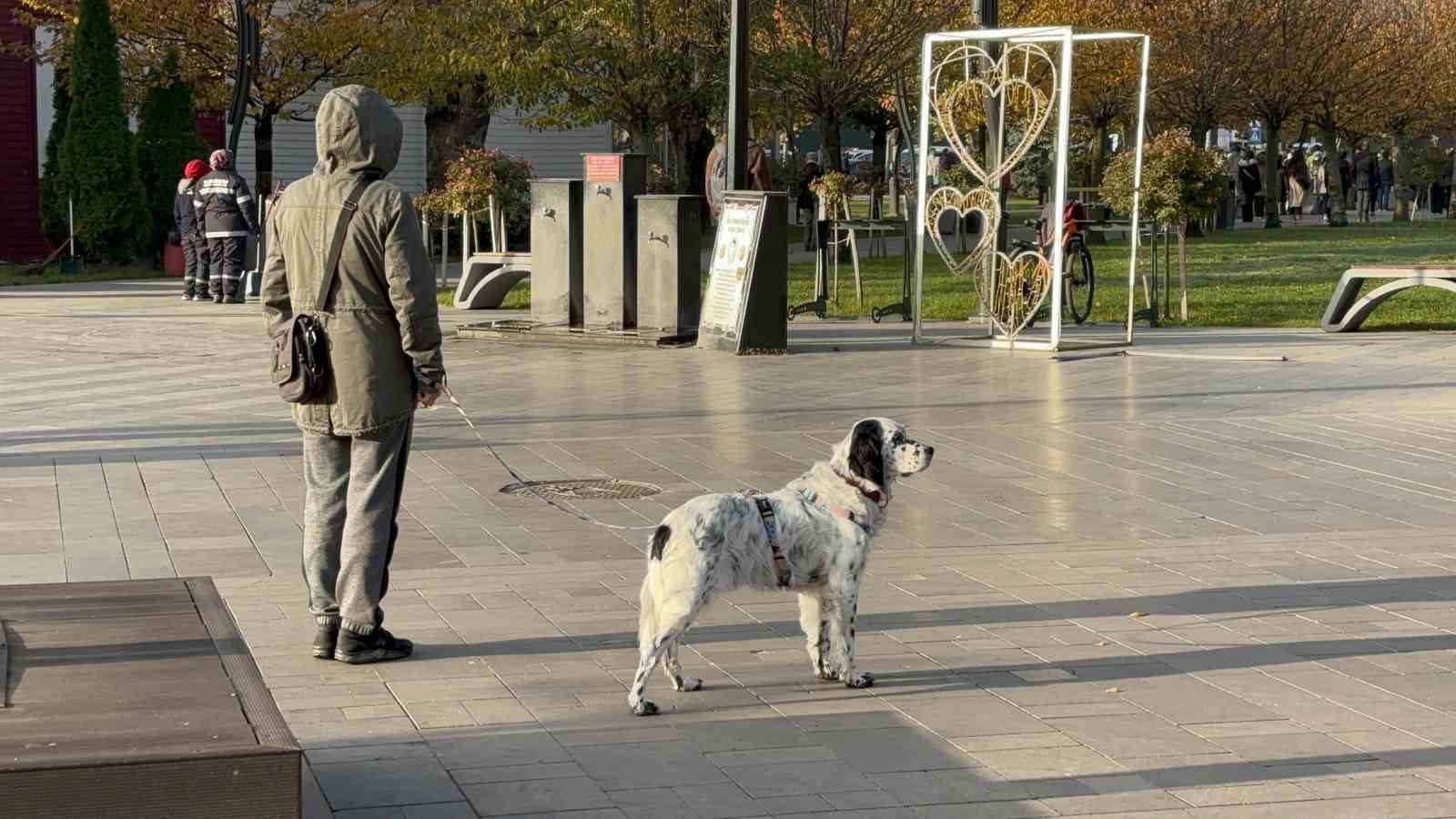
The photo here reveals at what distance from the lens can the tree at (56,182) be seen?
28.9 metres

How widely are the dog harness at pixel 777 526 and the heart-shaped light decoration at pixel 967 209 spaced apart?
11.2m

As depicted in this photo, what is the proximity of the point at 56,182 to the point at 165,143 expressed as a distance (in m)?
1.89

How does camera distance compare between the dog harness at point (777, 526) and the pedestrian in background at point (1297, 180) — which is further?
the pedestrian in background at point (1297, 180)

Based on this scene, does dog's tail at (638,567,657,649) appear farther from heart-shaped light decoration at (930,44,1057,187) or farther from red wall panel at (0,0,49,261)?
red wall panel at (0,0,49,261)

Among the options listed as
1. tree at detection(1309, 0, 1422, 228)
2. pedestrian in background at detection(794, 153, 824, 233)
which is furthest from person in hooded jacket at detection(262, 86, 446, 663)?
tree at detection(1309, 0, 1422, 228)

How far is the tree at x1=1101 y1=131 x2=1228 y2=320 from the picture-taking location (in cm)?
1767

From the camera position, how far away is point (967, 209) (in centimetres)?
1745

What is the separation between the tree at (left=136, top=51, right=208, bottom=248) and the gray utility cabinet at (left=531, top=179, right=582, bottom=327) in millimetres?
13564

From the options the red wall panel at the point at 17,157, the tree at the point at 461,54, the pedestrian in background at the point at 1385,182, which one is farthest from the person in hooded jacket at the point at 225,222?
the pedestrian in background at the point at 1385,182

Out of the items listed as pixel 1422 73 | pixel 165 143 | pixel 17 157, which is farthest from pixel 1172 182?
pixel 1422 73

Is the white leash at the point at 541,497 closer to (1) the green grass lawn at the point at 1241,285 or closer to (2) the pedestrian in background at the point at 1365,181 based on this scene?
(1) the green grass lawn at the point at 1241,285

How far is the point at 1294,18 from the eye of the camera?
133ft

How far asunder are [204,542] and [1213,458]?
222 inches

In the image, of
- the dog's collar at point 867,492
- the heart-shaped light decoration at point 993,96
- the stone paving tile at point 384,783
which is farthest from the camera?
the heart-shaped light decoration at point 993,96
